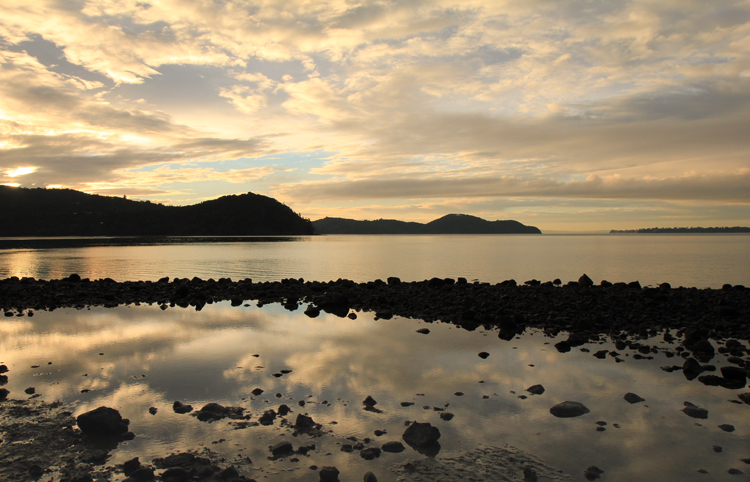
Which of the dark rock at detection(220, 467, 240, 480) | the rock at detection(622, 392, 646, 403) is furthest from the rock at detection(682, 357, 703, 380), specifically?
the dark rock at detection(220, 467, 240, 480)

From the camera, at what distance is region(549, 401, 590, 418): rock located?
28.0 ft

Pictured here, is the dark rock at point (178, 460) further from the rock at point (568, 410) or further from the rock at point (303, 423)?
the rock at point (568, 410)

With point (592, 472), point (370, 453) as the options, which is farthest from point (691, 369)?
point (370, 453)

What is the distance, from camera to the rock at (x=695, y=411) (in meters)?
8.48

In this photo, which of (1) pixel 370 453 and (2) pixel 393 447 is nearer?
(1) pixel 370 453

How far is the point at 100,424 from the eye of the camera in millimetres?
7445

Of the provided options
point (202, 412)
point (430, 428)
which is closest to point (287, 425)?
point (202, 412)

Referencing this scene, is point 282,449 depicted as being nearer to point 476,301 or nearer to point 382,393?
point 382,393

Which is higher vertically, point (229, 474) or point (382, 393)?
point (229, 474)

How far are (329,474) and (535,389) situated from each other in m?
5.82

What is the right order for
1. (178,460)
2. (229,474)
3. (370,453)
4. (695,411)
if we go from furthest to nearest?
(695,411) → (370,453) → (178,460) → (229,474)

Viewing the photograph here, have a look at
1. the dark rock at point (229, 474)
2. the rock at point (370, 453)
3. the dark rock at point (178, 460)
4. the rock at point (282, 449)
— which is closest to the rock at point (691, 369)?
the rock at point (370, 453)

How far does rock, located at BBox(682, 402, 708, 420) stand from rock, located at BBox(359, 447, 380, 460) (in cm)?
649

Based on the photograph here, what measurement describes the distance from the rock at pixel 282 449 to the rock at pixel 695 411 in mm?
7870
